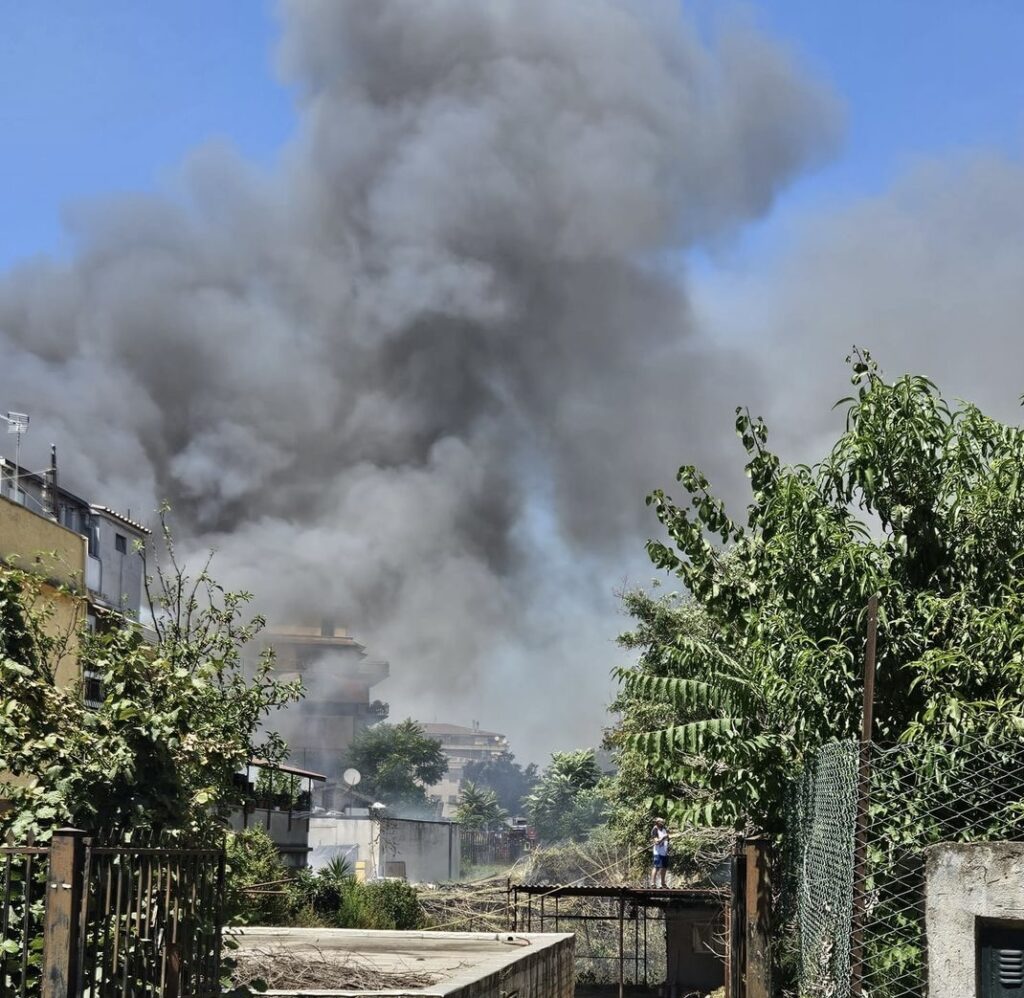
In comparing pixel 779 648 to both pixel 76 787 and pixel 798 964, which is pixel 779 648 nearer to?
pixel 798 964

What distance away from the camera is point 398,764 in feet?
357

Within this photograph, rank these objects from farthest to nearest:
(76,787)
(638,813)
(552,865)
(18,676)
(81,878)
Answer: (552,865) < (638,813) < (18,676) < (76,787) < (81,878)

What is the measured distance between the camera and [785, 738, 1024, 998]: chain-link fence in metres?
5.12

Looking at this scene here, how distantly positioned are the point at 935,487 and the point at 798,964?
104 inches

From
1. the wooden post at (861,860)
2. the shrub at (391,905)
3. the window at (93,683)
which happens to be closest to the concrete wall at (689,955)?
the shrub at (391,905)

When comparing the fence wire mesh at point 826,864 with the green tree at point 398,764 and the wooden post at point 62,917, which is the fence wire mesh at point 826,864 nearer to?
the wooden post at point 62,917

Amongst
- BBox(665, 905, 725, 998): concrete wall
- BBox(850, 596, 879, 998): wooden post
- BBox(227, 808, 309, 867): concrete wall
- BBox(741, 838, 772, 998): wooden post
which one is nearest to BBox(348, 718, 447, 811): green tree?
BBox(227, 808, 309, 867): concrete wall

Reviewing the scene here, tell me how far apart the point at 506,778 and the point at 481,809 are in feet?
171

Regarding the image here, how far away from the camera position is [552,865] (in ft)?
142

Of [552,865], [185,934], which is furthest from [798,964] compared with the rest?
[552,865]

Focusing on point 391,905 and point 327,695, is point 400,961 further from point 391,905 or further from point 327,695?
point 327,695

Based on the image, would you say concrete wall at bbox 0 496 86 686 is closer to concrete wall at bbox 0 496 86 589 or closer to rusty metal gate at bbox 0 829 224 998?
concrete wall at bbox 0 496 86 589

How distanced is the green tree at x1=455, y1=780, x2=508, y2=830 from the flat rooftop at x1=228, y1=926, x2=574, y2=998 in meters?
85.9

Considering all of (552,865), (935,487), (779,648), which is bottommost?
(552,865)
